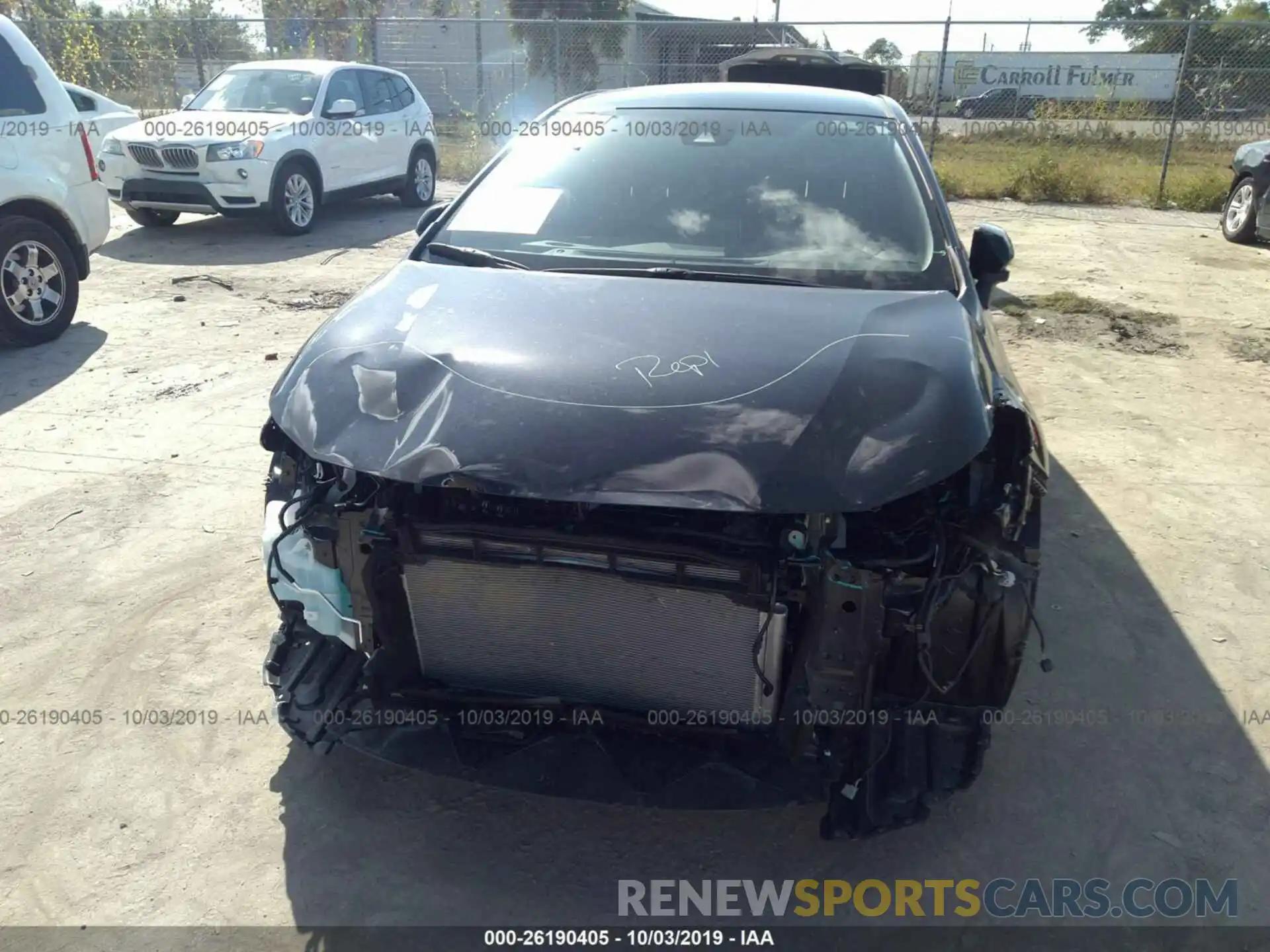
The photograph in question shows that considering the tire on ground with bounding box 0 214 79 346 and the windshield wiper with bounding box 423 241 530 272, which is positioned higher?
the windshield wiper with bounding box 423 241 530 272

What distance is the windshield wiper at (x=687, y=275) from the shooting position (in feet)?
9.59

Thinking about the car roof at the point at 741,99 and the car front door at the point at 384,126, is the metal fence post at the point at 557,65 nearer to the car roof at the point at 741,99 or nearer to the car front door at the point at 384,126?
the car front door at the point at 384,126

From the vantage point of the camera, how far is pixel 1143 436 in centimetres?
518

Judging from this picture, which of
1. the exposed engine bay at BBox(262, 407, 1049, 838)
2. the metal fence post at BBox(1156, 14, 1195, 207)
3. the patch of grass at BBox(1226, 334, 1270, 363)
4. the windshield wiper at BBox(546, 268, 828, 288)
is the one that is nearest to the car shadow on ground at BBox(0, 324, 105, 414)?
the windshield wiper at BBox(546, 268, 828, 288)

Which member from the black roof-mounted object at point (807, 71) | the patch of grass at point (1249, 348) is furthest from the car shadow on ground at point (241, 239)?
the patch of grass at point (1249, 348)

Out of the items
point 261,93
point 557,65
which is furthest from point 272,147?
point 557,65

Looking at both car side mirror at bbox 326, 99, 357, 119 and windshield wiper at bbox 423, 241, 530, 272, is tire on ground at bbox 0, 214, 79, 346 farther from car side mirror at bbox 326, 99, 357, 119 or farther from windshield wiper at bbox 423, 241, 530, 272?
windshield wiper at bbox 423, 241, 530, 272

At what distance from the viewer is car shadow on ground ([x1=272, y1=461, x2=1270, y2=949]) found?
2361mm

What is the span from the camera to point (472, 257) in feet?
10.3

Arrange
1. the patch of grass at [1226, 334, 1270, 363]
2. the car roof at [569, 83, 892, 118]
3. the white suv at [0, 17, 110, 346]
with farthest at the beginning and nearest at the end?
the patch of grass at [1226, 334, 1270, 363], the white suv at [0, 17, 110, 346], the car roof at [569, 83, 892, 118]

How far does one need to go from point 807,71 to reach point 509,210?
25.6 ft

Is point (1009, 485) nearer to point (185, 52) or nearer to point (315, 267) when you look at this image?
point (315, 267)

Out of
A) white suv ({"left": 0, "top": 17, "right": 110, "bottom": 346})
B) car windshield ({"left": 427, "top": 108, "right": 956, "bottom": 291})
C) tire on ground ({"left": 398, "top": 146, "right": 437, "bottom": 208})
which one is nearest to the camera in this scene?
car windshield ({"left": 427, "top": 108, "right": 956, "bottom": 291})

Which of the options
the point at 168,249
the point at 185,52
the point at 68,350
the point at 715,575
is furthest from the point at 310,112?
the point at 185,52
